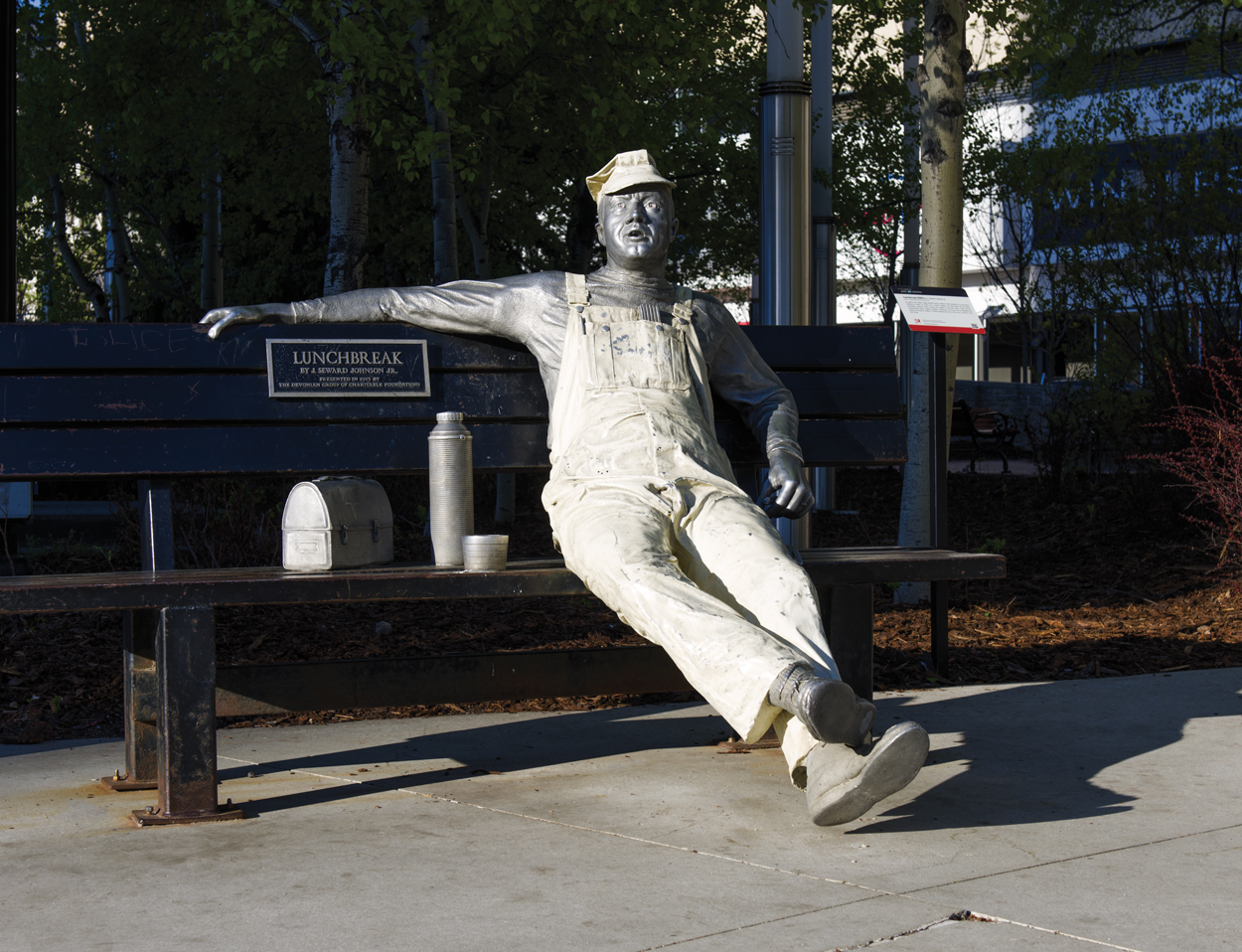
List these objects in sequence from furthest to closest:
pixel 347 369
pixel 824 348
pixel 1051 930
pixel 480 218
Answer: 1. pixel 480 218
2. pixel 824 348
3. pixel 347 369
4. pixel 1051 930

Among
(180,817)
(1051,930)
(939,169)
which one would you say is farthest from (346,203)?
(1051,930)

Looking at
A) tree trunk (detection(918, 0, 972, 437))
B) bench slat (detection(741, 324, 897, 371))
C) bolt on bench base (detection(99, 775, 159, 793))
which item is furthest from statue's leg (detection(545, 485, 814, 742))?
tree trunk (detection(918, 0, 972, 437))

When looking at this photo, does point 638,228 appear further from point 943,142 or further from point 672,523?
point 943,142

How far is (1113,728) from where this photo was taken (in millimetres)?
4766

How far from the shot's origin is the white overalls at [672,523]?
3.25 meters

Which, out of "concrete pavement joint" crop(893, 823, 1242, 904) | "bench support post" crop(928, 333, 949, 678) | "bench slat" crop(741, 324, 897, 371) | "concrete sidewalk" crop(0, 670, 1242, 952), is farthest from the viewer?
"bench support post" crop(928, 333, 949, 678)

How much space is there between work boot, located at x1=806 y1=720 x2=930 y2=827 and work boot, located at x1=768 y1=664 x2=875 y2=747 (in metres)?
0.06

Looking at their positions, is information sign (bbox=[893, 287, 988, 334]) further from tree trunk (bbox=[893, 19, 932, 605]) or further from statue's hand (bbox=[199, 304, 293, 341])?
statue's hand (bbox=[199, 304, 293, 341])

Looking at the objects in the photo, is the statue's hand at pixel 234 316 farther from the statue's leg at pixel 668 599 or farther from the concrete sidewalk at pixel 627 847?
the concrete sidewalk at pixel 627 847

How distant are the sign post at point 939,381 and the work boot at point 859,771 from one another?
2.20m

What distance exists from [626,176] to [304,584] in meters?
1.66

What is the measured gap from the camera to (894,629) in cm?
675

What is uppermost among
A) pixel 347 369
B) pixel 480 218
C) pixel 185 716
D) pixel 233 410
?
pixel 480 218

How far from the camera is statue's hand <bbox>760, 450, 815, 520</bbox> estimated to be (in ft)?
A: 13.2
